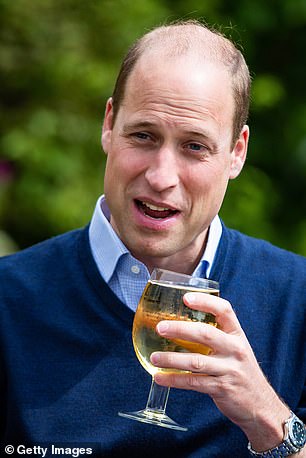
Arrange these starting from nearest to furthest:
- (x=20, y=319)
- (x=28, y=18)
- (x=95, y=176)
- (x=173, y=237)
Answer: (x=173, y=237) → (x=20, y=319) → (x=95, y=176) → (x=28, y=18)

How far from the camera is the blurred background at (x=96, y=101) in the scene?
6.11 m

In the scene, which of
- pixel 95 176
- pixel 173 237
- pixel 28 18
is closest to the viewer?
pixel 173 237

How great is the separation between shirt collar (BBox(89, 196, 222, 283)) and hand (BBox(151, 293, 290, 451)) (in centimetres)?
78

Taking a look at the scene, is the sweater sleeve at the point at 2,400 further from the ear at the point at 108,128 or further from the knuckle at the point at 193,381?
the knuckle at the point at 193,381

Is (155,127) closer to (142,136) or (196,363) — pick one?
(142,136)

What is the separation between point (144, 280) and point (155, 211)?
310 mm

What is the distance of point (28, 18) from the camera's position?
6.56 metres

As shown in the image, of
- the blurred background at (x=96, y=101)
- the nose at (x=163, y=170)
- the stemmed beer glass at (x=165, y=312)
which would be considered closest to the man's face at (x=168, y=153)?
the nose at (x=163, y=170)

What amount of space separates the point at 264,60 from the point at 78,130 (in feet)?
5.20

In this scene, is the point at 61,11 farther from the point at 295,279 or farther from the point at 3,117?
the point at 295,279

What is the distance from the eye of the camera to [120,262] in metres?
3.01

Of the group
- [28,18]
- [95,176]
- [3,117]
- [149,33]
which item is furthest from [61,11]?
[149,33]

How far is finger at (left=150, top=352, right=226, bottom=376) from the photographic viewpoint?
2145 millimetres

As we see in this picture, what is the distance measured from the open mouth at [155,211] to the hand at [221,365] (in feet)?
1.99
